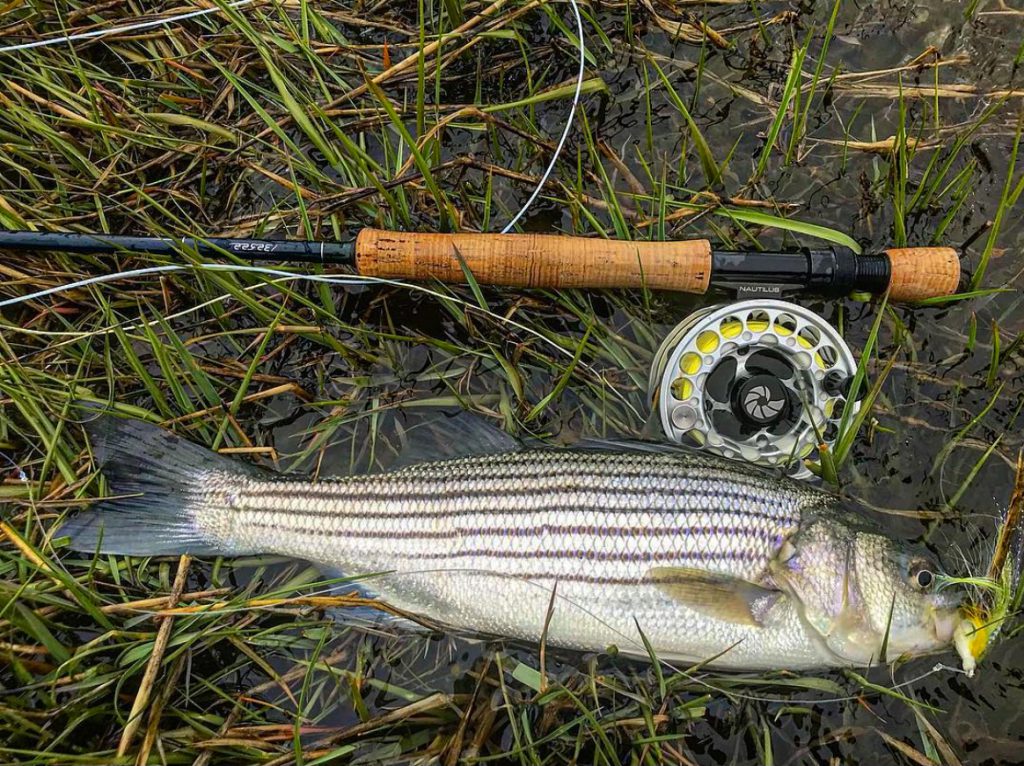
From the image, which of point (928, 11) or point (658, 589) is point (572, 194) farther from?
point (928, 11)

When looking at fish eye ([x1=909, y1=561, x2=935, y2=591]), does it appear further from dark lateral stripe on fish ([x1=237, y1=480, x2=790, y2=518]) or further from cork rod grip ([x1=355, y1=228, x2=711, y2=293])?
cork rod grip ([x1=355, y1=228, x2=711, y2=293])

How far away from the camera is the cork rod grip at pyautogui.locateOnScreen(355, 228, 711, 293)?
2.64 meters

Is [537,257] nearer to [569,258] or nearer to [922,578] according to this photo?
[569,258]

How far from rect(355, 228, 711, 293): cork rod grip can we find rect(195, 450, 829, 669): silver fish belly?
0.71 m

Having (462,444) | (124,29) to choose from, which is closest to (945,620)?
(462,444)

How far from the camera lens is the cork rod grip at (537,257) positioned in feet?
8.66

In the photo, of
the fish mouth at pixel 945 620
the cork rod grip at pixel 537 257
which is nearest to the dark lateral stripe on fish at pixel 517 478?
the fish mouth at pixel 945 620

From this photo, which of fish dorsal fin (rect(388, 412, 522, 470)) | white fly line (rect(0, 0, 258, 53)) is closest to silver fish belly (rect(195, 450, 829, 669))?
fish dorsal fin (rect(388, 412, 522, 470))

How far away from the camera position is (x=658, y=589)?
2.34 m

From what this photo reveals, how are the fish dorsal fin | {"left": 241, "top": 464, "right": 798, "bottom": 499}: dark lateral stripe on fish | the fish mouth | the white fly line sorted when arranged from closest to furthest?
the fish mouth
{"left": 241, "top": 464, "right": 798, "bottom": 499}: dark lateral stripe on fish
the fish dorsal fin
the white fly line

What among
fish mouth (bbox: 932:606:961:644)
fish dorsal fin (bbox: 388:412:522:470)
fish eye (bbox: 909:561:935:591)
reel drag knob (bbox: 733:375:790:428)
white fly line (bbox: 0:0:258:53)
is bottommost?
fish mouth (bbox: 932:606:961:644)

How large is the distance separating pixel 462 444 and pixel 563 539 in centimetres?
59

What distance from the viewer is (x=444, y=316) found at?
2.97m

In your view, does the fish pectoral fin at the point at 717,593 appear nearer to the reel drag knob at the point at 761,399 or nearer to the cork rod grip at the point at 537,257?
the reel drag knob at the point at 761,399
